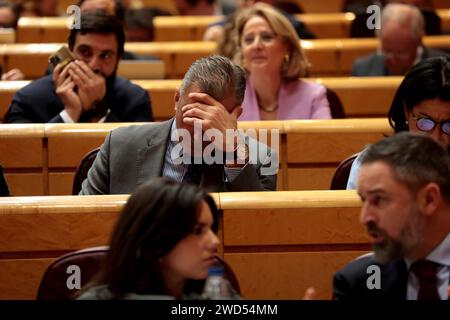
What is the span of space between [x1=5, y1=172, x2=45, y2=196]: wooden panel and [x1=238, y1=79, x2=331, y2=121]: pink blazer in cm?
70

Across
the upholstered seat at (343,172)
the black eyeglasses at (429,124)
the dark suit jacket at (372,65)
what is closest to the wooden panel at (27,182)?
the upholstered seat at (343,172)

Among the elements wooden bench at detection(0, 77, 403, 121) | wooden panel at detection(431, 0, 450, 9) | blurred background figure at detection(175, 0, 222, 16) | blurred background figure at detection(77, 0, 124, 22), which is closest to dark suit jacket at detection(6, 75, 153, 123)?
wooden bench at detection(0, 77, 403, 121)

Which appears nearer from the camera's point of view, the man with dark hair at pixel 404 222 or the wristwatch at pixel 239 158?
the man with dark hair at pixel 404 222

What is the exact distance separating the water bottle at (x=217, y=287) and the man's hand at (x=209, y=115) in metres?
0.46

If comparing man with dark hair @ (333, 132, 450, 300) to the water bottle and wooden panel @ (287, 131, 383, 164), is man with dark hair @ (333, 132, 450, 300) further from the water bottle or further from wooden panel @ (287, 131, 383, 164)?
wooden panel @ (287, 131, 383, 164)

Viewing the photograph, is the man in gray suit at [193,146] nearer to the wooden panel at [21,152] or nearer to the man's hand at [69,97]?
the wooden panel at [21,152]

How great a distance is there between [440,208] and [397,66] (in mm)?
2098

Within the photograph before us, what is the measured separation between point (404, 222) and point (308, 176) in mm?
1060

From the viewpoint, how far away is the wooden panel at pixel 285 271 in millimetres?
1858

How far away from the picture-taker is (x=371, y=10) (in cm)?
412

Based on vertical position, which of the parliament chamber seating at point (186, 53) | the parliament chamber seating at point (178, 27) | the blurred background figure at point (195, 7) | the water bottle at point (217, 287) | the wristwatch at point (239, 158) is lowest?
the water bottle at point (217, 287)

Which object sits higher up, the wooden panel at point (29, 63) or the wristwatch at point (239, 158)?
the wooden panel at point (29, 63)

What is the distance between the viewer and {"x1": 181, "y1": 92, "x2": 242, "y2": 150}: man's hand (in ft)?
6.62

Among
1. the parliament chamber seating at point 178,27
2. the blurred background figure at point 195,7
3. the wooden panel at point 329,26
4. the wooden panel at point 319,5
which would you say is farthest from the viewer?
the wooden panel at point 319,5
